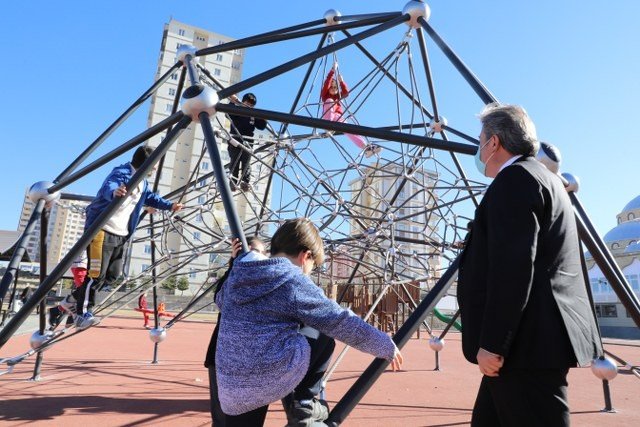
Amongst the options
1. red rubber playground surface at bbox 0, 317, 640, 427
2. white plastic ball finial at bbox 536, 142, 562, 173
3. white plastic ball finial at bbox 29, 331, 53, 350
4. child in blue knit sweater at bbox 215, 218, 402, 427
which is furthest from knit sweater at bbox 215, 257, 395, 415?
white plastic ball finial at bbox 29, 331, 53, 350

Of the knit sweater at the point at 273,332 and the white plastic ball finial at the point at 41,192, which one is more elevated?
the white plastic ball finial at the point at 41,192

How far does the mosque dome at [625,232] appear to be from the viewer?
159ft

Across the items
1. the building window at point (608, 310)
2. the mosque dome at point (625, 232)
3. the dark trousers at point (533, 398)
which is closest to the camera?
the dark trousers at point (533, 398)

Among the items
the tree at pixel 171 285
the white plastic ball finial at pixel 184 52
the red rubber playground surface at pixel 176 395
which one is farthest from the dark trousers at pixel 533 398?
the tree at pixel 171 285

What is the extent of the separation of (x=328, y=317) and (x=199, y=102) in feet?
5.95

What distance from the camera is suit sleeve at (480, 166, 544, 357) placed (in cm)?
152

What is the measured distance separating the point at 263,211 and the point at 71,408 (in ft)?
11.0

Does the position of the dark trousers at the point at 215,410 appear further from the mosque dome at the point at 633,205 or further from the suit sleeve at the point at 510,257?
the mosque dome at the point at 633,205

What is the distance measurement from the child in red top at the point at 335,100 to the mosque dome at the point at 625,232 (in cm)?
5320

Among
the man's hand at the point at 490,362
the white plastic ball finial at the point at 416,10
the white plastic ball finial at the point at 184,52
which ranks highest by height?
the white plastic ball finial at the point at 416,10

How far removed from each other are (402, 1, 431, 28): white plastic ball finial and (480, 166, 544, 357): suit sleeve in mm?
3511

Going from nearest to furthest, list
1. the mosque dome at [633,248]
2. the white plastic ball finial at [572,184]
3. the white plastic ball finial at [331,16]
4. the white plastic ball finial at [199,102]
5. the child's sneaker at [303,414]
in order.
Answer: the child's sneaker at [303,414] → the white plastic ball finial at [199,102] → the white plastic ball finial at [572,184] → the white plastic ball finial at [331,16] → the mosque dome at [633,248]

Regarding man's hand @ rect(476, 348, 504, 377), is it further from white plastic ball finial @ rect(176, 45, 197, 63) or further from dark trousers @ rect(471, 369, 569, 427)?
white plastic ball finial @ rect(176, 45, 197, 63)

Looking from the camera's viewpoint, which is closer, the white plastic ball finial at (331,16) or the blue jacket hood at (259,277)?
the blue jacket hood at (259,277)
